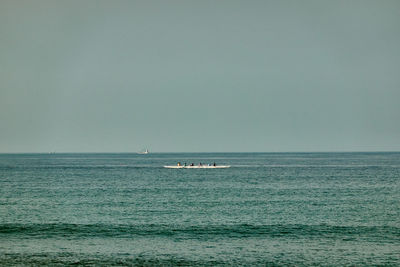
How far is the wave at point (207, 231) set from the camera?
1964 inches

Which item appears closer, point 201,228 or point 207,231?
point 207,231

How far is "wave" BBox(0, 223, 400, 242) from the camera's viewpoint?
164 feet

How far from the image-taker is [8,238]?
164 feet

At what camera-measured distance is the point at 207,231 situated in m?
52.1

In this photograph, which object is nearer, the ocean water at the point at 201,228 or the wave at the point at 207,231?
the ocean water at the point at 201,228

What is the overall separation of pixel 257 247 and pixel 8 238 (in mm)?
21859

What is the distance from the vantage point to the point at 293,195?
8412cm

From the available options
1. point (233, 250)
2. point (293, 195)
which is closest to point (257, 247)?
point (233, 250)

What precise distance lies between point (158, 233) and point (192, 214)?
11893mm

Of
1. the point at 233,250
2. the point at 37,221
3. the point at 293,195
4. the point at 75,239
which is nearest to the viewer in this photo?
the point at 233,250

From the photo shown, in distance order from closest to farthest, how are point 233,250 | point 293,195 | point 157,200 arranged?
point 233,250, point 157,200, point 293,195

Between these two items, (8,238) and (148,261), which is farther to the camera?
(8,238)

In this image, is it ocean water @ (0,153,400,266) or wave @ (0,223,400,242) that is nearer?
ocean water @ (0,153,400,266)

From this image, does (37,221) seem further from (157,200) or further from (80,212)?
(157,200)
